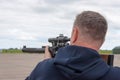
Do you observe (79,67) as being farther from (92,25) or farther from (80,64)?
(92,25)

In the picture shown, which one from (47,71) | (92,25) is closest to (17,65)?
(47,71)

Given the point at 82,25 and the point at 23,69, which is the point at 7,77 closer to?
the point at 23,69

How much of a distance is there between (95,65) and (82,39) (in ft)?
0.75

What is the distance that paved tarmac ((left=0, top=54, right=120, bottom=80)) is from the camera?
2389 centimetres

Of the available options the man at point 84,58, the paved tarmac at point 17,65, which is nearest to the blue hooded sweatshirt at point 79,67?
the man at point 84,58

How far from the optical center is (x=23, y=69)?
27.9m

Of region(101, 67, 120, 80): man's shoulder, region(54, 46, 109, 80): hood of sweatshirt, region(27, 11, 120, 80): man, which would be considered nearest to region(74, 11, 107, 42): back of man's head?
region(27, 11, 120, 80): man

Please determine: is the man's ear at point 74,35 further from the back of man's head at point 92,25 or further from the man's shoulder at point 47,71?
the man's shoulder at point 47,71

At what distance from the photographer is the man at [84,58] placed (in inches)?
129

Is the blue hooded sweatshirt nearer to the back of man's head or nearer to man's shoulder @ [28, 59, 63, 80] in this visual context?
man's shoulder @ [28, 59, 63, 80]

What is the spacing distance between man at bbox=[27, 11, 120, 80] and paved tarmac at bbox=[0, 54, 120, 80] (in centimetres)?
1648

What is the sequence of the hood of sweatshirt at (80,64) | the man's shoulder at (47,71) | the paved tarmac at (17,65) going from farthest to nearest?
1. the paved tarmac at (17,65)
2. the man's shoulder at (47,71)
3. the hood of sweatshirt at (80,64)

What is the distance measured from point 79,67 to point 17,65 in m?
26.9

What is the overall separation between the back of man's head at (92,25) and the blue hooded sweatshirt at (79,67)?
11cm
